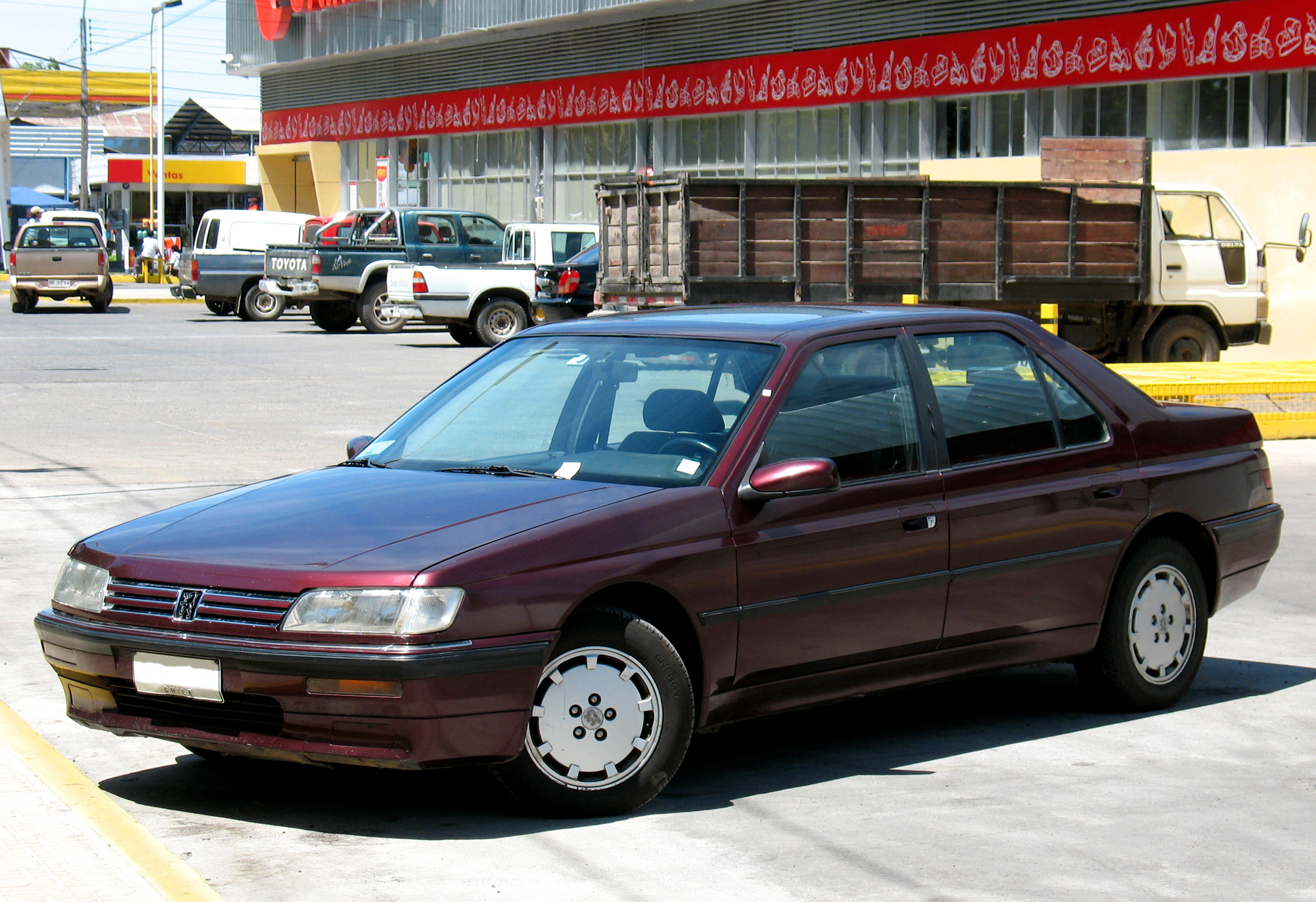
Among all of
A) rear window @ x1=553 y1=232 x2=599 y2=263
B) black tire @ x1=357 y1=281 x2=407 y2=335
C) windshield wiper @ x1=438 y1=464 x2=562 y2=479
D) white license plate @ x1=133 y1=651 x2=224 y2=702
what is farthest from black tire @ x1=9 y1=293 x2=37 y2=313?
white license plate @ x1=133 y1=651 x2=224 y2=702

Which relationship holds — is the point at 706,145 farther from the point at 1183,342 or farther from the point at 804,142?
the point at 1183,342

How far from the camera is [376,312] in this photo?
30.5 meters

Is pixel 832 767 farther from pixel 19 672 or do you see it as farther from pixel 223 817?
pixel 19 672

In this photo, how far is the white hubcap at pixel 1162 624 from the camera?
245 inches

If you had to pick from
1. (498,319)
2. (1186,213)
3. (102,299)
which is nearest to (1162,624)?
(1186,213)

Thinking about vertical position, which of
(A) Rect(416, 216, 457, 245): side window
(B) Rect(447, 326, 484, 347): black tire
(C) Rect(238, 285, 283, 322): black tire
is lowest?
(B) Rect(447, 326, 484, 347): black tire

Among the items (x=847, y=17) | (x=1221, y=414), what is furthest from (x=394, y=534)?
(x=847, y=17)

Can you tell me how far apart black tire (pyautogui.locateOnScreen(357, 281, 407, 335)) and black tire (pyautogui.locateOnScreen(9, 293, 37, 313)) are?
34.9 feet

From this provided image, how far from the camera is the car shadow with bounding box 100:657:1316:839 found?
4.93 m

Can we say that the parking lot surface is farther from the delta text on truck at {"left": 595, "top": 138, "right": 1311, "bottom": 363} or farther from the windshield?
the delta text on truck at {"left": 595, "top": 138, "right": 1311, "bottom": 363}

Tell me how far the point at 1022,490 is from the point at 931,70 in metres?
25.6

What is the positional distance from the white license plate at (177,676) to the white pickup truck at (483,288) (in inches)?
877

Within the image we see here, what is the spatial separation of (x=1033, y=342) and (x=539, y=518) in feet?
7.55

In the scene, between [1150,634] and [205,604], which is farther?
[1150,634]
